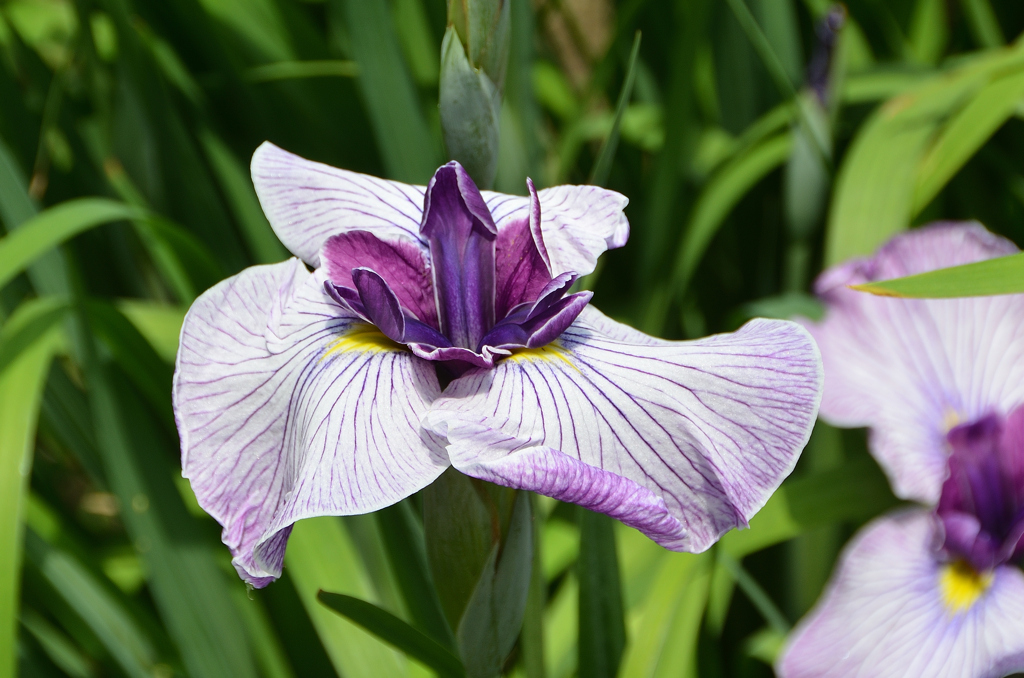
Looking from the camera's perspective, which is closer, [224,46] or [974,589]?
[974,589]

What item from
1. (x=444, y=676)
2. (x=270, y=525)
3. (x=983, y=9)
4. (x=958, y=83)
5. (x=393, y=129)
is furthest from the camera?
(x=983, y=9)

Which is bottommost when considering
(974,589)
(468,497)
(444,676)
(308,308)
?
(974,589)

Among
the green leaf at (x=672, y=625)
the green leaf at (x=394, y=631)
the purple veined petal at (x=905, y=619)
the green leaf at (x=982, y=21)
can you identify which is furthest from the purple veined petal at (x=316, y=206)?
the green leaf at (x=982, y=21)

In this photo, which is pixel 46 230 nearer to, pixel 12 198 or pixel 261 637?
pixel 12 198

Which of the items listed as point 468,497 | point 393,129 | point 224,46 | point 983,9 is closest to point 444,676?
point 468,497

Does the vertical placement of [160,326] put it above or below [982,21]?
below

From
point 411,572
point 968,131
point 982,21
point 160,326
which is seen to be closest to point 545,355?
point 411,572

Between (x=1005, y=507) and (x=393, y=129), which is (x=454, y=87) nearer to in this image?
(x=393, y=129)
